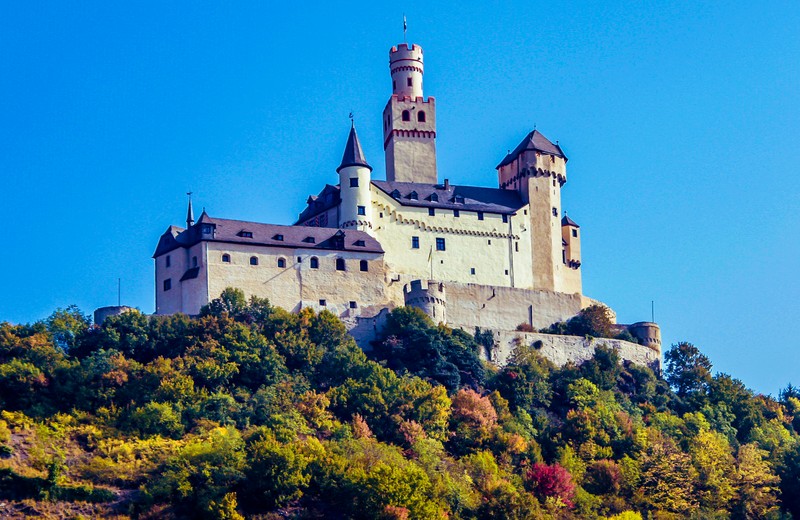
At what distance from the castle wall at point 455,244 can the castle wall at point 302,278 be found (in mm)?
3501

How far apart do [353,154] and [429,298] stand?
33.4 ft

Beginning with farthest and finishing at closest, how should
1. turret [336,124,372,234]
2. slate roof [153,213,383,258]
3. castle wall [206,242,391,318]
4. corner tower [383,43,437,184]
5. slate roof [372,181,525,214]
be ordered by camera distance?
corner tower [383,43,437,184] < slate roof [372,181,525,214] < turret [336,124,372,234] < slate roof [153,213,383,258] < castle wall [206,242,391,318]

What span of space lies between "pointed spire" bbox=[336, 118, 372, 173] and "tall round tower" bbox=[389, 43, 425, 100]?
816 centimetres

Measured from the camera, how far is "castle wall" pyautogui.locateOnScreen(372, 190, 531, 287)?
99.7m

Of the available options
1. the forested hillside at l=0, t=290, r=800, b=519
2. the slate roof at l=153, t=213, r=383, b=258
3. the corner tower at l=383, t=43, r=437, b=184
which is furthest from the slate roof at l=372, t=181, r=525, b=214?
the forested hillside at l=0, t=290, r=800, b=519

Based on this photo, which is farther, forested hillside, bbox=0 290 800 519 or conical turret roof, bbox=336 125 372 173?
conical turret roof, bbox=336 125 372 173

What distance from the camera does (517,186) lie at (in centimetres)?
10694

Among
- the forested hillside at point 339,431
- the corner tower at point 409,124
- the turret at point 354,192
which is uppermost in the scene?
the corner tower at point 409,124

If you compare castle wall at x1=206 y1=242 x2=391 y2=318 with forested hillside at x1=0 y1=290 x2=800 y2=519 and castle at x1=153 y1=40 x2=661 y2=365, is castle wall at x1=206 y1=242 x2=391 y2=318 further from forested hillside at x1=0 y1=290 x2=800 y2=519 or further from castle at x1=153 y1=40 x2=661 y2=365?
forested hillside at x1=0 y1=290 x2=800 y2=519

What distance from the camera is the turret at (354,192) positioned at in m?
98.2

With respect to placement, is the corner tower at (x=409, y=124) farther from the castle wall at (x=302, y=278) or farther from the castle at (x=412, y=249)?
the castle wall at (x=302, y=278)

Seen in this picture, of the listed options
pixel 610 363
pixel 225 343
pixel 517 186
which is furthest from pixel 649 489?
pixel 517 186

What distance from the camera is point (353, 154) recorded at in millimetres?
99125

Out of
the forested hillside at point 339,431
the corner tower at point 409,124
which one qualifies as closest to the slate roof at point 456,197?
the corner tower at point 409,124
